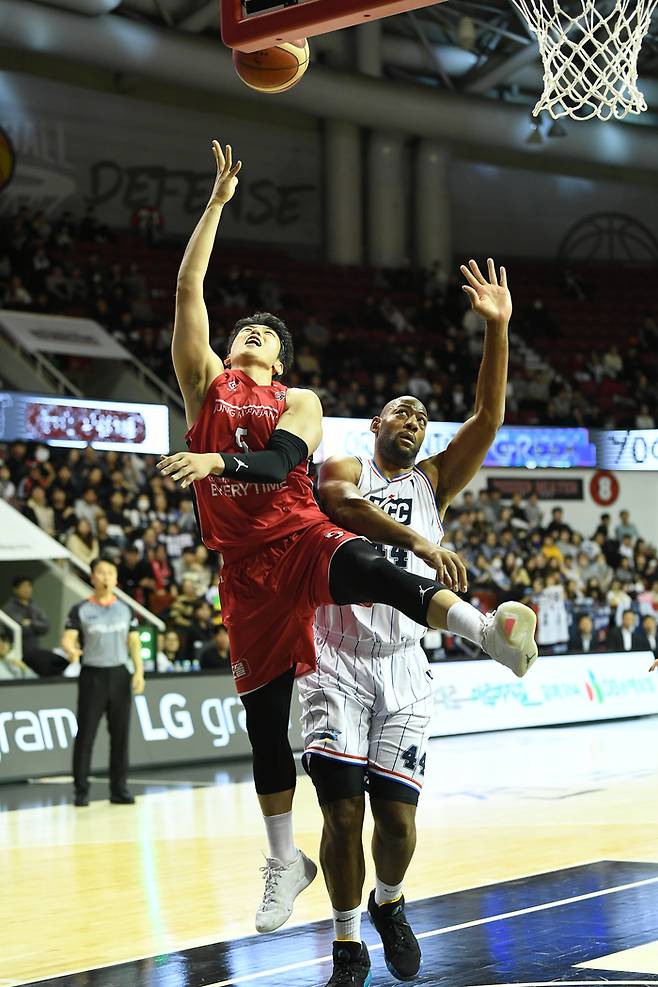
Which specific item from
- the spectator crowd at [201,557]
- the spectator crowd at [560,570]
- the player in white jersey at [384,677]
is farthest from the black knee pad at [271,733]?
the spectator crowd at [560,570]

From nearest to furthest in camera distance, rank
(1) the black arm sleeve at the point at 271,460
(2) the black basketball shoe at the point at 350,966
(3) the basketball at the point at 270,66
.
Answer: (1) the black arm sleeve at the point at 271,460 < (2) the black basketball shoe at the point at 350,966 < (3) the basketball at the point at 270,66

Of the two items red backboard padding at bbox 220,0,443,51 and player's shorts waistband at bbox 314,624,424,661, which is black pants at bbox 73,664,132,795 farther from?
red backboard padding at bbox 220,0,443,51

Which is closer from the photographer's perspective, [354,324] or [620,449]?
[620,449]

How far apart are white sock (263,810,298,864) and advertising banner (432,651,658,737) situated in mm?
9601

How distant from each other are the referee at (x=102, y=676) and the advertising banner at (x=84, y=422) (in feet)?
20.4

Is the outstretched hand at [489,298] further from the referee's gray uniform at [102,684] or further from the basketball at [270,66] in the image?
the referee's gray uniform at [102,684]

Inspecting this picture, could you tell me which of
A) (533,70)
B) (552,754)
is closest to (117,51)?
(533,70)

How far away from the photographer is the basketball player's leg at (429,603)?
14.5ft

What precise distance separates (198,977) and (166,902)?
1758mm

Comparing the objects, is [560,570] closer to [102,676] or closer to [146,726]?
[146,726]

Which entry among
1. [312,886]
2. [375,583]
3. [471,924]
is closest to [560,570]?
[312,886]

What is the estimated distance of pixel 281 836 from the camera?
17.2ft

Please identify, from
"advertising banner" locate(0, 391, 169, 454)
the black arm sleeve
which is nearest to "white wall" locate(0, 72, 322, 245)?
"advertising banner" locate(0, 391, 169, 454)

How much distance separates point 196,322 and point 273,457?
73 cm
